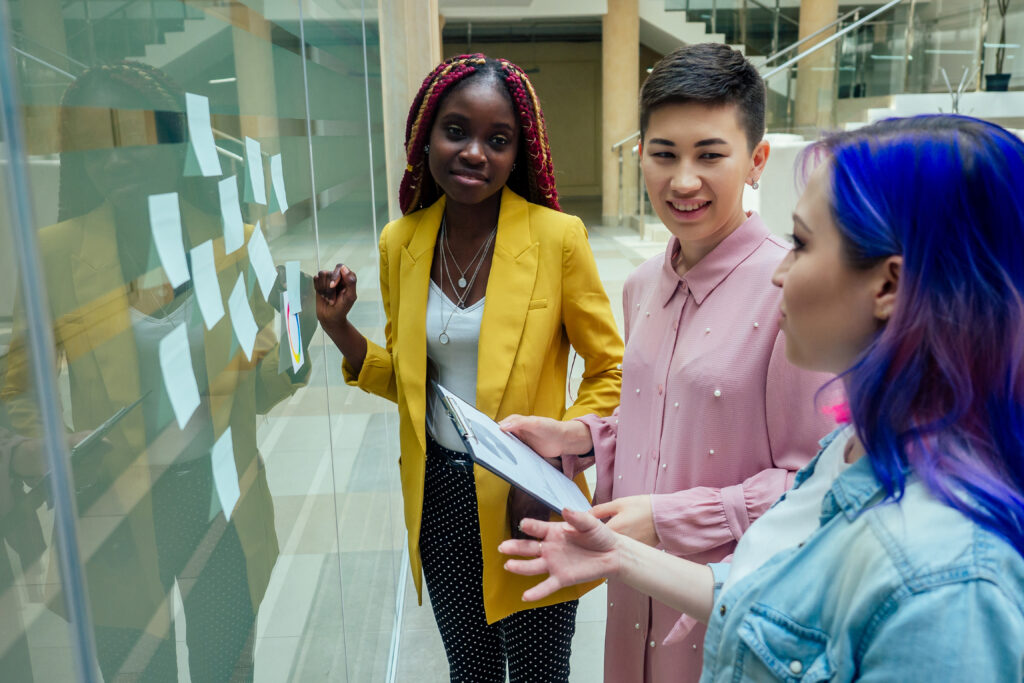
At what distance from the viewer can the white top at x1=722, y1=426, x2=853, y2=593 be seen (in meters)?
0.87

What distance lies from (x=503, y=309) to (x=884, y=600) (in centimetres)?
109

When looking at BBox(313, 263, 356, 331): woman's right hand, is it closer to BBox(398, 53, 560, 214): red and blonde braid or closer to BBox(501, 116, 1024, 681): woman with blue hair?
BBox(398, 53, 560, 214): red and blonde braid

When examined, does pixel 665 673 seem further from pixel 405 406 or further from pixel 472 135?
pixel 472 135

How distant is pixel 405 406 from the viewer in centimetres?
179

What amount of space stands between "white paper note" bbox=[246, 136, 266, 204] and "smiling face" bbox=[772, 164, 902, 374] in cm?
77

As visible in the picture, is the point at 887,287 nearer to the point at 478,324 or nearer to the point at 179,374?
the point at 179,374

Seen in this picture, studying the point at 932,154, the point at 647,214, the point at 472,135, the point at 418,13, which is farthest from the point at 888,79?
the point at 932,154

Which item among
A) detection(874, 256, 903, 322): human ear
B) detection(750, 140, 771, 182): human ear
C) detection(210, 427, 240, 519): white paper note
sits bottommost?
detection(210, 427, 240, 519): white paper note

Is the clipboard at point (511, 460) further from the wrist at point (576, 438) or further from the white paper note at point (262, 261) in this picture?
the white paper note at point (262, 261)

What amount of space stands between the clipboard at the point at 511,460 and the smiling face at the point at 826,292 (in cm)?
41

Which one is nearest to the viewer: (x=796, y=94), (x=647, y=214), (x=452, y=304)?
(x=452, y=304)

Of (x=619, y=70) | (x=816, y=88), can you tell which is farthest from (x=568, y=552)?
(x=619, y=70)

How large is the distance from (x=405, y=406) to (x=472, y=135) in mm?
599

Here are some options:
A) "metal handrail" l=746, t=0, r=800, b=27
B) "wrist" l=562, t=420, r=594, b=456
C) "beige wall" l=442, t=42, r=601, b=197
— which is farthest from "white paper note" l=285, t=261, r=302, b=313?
"beige wall" l=442, t=42, r=601, b=197
